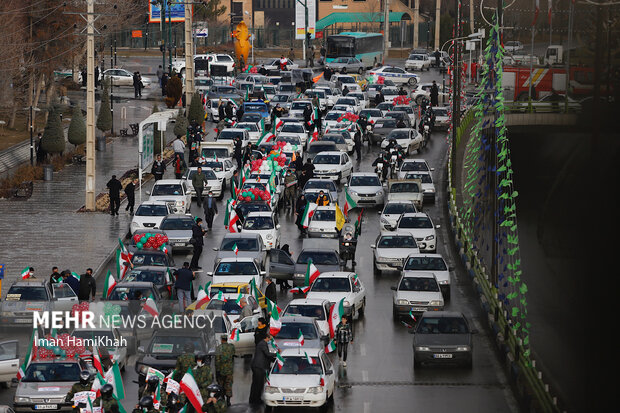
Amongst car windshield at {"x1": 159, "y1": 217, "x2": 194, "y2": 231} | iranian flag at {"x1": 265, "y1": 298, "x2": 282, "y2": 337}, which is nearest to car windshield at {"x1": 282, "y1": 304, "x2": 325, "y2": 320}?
iranian flag at {"x1": 265, "y1": 298, "x2": 282, "y2": 337}

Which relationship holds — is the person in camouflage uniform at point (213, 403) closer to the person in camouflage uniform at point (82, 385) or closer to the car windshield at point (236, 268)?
the person in camouflage uniform at point (82, 385)

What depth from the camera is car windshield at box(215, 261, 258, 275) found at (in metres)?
39.3

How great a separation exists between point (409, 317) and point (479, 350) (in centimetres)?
393

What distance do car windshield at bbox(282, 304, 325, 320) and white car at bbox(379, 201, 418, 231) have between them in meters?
15.1

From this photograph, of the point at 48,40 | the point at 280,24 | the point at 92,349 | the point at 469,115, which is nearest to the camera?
the point at 92,349

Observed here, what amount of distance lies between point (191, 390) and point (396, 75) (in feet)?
246

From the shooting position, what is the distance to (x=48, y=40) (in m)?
80.2

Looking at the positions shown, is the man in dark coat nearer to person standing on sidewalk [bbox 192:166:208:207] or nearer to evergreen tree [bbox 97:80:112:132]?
person standing on sidewalk [bbox 192:166:208:207]

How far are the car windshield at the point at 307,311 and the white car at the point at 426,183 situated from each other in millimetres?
23021

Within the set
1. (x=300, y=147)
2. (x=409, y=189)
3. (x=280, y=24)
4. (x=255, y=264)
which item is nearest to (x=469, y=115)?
(x=300, y=147)

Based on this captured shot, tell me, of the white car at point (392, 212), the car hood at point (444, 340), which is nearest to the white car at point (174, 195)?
the white car at point (392, 212)

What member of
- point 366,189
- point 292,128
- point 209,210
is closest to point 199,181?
point 209,210

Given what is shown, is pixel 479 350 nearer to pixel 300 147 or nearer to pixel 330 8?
pixel 300 147

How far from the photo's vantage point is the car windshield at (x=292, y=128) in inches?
2692
